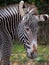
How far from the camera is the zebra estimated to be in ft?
28.3

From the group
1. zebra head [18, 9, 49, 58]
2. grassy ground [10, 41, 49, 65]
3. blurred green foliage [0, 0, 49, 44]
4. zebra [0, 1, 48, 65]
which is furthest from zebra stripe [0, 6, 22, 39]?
blurred green foliage [0, 0, 49, 44]

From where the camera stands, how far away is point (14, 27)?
29.8 ft

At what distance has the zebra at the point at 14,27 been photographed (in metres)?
8.62

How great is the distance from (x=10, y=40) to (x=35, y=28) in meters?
0.79

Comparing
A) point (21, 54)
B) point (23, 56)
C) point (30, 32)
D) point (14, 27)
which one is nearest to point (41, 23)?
point (21, 54)

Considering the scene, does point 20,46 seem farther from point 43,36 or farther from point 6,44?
point 6,44

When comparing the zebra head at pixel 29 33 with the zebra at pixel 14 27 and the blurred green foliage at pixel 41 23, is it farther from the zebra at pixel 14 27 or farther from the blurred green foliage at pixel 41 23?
the blurred green foliage at pixel 41 23

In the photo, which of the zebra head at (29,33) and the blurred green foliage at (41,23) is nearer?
the zebra head at (29,33)

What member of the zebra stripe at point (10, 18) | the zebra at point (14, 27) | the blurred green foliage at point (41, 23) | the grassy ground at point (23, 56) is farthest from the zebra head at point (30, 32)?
the blurred green foliage at point (41, 23)

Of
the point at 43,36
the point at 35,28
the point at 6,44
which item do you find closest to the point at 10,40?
the point at 6,44

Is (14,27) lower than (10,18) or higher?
lower

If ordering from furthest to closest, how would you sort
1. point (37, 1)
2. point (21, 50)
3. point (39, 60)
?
point (37, 1) < point (21, 50) < point (39, 60)

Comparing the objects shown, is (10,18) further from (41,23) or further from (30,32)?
(41,23)

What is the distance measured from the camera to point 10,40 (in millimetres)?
9039
